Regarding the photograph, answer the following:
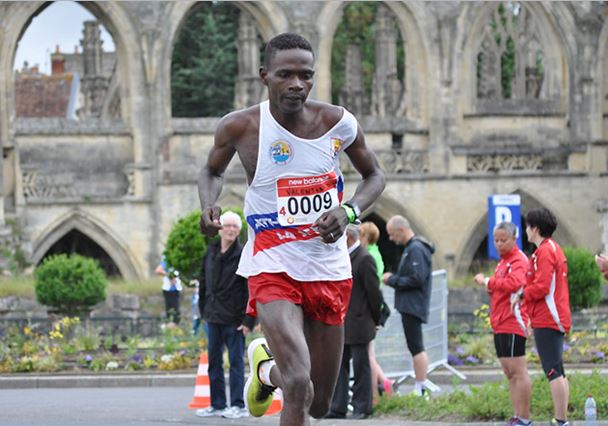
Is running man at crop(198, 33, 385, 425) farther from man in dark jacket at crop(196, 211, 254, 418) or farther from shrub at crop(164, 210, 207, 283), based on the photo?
shrub at crop(164, 210, 207, 283)

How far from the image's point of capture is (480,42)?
3988cm

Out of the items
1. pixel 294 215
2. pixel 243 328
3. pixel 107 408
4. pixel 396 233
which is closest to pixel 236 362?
pixel 243 328

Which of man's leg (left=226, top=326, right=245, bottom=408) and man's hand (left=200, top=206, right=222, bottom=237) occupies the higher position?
man's hand (left=200, top=206, right=222, bottom=237)

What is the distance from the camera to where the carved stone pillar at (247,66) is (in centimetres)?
3928

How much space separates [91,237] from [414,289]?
77.2 ft

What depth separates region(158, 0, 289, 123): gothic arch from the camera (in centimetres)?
3750

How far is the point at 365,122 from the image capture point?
39312mm

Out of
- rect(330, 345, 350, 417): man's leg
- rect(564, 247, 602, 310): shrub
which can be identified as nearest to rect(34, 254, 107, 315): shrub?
rect(564, 247, 602, 310): shrub

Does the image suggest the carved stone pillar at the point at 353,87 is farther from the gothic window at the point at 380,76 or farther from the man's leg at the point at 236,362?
the man's leg at the point at 236,362

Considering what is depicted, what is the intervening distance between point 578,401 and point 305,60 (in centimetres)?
453

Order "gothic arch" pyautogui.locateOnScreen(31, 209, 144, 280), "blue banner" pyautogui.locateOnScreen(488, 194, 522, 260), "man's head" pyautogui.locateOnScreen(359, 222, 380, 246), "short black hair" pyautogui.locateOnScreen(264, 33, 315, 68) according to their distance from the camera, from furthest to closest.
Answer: "gothic arch" pyautogui.locateOnScreen(31, 209, 144, 280) → "blue banner" pyautogui.locateOnScreen(488, 194, 522, 260) → "man's head" pyautogui.locateOnScreen(359, 222, 380, 246) → "short black hair" pyautogui.locateOnScreen(264, 33, 315, 68)

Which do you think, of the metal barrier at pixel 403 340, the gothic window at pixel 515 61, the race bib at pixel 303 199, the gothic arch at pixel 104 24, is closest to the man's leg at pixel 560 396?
the race bib at pixel 303 199

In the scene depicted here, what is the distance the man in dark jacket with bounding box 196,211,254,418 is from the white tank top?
4921mm

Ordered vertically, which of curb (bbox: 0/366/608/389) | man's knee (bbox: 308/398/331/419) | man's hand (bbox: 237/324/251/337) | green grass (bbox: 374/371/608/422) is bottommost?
curb (bbox: 0/366/608/389)
